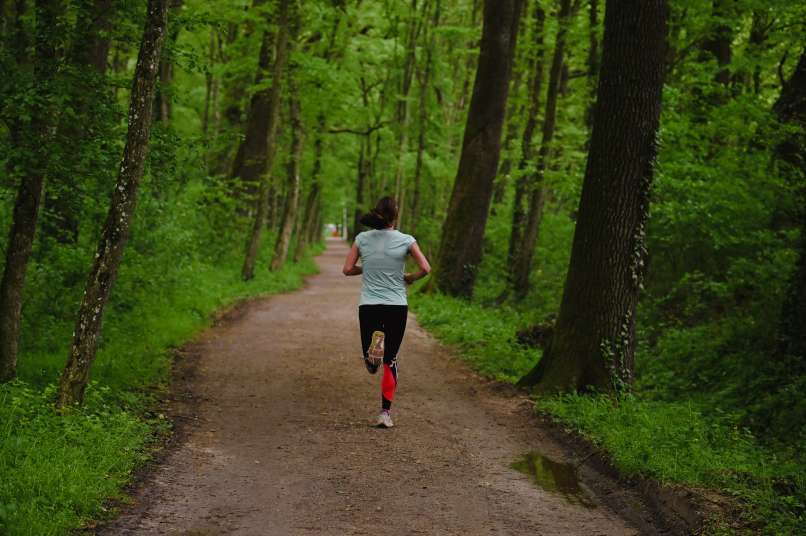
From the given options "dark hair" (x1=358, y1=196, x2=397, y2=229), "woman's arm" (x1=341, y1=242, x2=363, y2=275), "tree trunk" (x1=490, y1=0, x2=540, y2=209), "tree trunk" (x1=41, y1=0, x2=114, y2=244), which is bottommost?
"woman's arm" (x1=341, y1=242, x2=363, y2=275)

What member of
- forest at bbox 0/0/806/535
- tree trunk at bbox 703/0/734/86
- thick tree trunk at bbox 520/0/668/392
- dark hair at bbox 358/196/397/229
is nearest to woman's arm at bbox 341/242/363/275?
dark hair at bbox 358/196/397/229

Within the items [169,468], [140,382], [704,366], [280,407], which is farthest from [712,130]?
[169,468]

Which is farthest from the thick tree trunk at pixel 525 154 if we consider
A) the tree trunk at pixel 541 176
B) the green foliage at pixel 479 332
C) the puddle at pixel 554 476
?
the puddle at pixel 554 476

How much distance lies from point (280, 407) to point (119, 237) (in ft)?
9.46

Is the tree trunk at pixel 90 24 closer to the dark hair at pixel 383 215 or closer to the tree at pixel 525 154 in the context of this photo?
the dark hair at pixel 383 215

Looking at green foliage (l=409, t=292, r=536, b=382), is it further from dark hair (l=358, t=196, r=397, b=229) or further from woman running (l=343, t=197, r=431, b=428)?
dark hair (l=358, t=196, r=397, b=229)

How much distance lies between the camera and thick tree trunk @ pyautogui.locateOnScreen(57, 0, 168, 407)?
7125 mm

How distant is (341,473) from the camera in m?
6.47

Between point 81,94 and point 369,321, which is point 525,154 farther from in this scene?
point 81,94

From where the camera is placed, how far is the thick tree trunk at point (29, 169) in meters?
7.86

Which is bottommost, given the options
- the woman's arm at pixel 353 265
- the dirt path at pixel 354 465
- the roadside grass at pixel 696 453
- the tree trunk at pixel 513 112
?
the dirt path at pixel 354 465

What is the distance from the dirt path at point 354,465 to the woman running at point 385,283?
0.86m

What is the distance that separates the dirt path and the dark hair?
2134 millimetres

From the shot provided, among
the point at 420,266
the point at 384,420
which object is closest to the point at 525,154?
the point at 420,266
